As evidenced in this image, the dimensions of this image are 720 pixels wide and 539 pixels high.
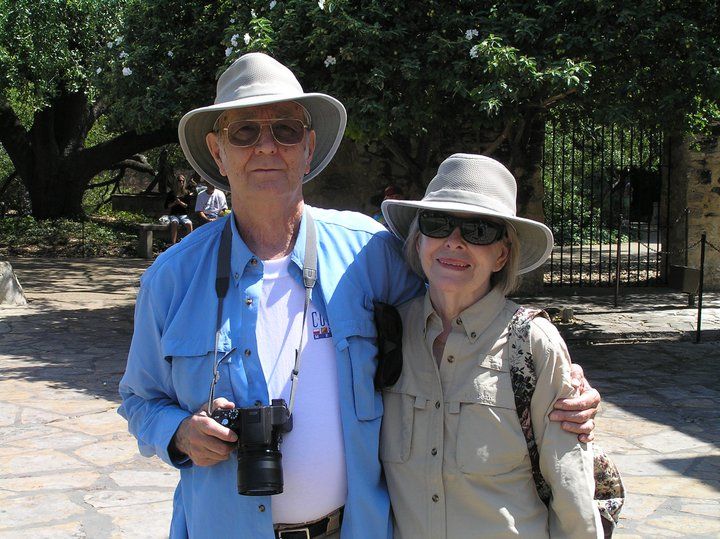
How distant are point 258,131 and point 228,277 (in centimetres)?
41

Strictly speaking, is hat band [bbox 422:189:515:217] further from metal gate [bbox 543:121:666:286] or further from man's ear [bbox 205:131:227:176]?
metal gate [bbox 543:121:666:286]

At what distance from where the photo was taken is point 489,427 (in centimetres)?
225

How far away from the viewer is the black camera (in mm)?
2133

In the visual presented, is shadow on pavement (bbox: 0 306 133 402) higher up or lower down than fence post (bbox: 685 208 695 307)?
lower down

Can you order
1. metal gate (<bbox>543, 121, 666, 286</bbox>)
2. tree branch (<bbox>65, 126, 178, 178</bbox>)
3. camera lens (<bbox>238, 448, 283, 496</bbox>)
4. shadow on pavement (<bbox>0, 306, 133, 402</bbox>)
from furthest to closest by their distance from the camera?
1. tree branch (<bbox>65, 126, 178, 178</bbox>)
2. metal gate (<bbox>543, 121, 666, 286</bbox>)
3. shadow on pavement (<bbox>0, 306, 133, 402</bbox>)
4. camera lens (<bbox>238, 448, 283, 496</bbox>)

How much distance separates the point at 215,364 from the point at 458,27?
6371 mm

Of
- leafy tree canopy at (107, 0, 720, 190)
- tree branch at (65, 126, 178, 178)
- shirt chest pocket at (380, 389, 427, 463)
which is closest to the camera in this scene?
shirt chest pocket at (380, 389, 427, 463)

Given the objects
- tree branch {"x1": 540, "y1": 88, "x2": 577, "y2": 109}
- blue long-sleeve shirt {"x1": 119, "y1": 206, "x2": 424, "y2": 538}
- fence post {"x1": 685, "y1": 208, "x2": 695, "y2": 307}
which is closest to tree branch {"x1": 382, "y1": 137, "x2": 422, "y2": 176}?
tree branch {"x1": 540, "y1": 88, "x2": 577, "y2": 109}

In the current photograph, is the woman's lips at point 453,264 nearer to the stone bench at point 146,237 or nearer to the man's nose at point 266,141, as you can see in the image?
the man's nose at point 266,141

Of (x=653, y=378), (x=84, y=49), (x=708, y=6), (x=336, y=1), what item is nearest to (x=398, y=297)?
(x=336, y=1)

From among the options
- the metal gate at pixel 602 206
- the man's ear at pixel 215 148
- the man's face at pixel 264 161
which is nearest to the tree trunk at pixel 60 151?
the metal gate at pixel 602 206

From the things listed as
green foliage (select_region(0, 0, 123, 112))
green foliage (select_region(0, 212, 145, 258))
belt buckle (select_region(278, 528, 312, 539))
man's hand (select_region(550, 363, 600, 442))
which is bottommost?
green foliage (select_region(0, 212, 145, 258))

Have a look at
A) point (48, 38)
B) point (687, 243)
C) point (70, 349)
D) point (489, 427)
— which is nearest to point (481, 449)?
point (489, 427)

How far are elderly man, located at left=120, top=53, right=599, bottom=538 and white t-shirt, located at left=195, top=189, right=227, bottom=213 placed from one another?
45.5ft
